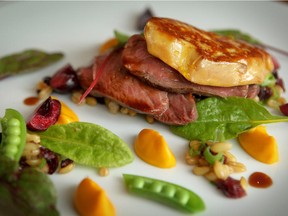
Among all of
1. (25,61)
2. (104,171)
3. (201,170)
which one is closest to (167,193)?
(201,170)

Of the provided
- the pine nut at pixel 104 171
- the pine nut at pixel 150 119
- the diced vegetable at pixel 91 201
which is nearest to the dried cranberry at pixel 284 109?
the pine nut at pixel 150 119

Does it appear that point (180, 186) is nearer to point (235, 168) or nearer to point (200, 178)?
point (200, 178)

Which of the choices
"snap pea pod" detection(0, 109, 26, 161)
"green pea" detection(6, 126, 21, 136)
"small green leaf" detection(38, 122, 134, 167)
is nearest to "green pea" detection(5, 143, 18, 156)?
"snap pea pod" detection(0, 109, 26, 161)

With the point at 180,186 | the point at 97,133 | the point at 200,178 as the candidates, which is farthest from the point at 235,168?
the point at 97,133

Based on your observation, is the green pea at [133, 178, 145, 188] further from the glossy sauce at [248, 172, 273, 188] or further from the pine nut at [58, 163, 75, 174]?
the glossy sauce at [248, 172, 273, 188]

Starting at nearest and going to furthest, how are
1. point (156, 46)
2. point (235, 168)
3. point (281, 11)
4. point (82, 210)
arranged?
point (82, 210), point (235, 168), point (156, 46), point (281, 11)

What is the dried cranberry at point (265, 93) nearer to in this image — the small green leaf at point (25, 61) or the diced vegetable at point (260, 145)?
the diced vegetable at point (260, 145)
